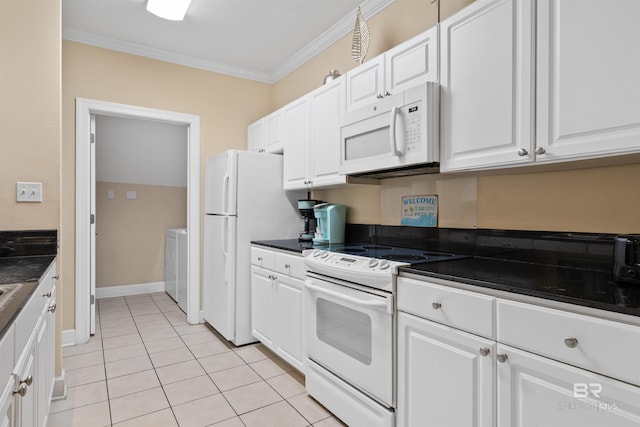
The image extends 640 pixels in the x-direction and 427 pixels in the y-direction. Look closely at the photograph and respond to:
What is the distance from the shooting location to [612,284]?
123cm

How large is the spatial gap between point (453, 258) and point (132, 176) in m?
4.39

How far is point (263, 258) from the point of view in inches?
110

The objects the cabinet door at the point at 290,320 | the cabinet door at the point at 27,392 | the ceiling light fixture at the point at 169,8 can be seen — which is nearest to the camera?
the cabinet door at the point at 27,392

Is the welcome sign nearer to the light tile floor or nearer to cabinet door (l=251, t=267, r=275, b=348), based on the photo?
cabinet door (l=251, t=267, r=275, b=348)

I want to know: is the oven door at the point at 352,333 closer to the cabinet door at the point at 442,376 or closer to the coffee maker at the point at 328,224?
the cabinet door at the point at 442,376

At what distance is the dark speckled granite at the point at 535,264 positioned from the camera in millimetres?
1083

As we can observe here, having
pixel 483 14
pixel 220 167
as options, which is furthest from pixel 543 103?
pixel 220 167

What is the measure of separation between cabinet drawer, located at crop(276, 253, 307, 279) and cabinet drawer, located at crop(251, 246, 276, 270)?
8 cm

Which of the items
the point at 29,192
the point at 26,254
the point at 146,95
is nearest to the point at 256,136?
the point at 146,95

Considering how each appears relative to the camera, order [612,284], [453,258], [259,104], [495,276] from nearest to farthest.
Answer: [612,284]
[495,276]
[453,258]
[259,104]

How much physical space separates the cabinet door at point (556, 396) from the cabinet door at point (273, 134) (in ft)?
8.30

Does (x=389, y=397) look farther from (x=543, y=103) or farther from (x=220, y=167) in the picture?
(x=220, y=167)

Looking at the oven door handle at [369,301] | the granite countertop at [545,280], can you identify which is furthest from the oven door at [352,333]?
the granite countertop at [545,280]

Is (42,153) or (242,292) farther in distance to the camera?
(242,292)
